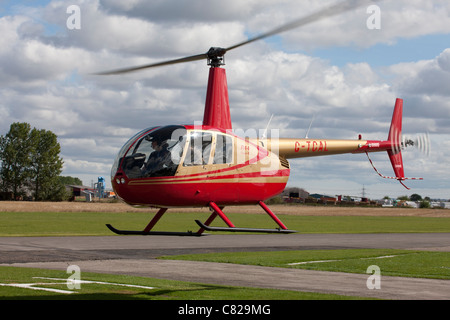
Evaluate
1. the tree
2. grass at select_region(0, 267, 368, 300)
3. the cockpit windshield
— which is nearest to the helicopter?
Result: the cockpit windshield

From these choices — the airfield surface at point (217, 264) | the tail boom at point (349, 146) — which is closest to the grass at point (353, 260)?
the airfield surface at point (217, 264)

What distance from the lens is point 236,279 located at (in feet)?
123

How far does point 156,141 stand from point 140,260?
29.7 metres

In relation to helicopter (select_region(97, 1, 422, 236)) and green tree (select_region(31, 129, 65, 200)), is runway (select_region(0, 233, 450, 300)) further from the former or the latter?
green tree (select_region(31, 129, 65, 200))

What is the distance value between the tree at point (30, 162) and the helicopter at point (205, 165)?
131028 mm

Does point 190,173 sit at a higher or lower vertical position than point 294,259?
higher

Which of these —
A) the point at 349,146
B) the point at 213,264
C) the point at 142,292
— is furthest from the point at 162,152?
the point at 213,264

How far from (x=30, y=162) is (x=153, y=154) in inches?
5510

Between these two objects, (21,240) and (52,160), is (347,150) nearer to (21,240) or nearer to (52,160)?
(21,240)

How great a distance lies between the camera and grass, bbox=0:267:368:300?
2859 centimetres

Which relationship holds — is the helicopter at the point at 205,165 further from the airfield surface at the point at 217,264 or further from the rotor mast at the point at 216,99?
the airfield surface at the point at 217,264

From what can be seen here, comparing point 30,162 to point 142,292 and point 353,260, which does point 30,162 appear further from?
point 142,292
